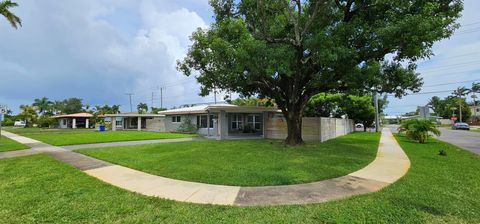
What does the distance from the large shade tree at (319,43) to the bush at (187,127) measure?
12.4m

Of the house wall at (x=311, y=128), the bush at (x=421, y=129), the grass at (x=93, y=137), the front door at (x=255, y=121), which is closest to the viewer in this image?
the bush at (x=421, y=129)

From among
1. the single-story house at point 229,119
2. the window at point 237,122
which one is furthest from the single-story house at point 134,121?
the window at point 237,122

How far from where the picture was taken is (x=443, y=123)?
229ft

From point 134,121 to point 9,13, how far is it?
27815 millimetres

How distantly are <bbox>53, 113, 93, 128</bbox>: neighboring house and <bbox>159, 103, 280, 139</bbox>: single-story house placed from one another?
33.2m

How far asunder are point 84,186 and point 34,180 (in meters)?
1.80

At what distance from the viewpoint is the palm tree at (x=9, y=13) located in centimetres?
1584

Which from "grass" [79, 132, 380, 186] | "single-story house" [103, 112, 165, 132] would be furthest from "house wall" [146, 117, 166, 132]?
"grass" [79, 132, 380, 186]

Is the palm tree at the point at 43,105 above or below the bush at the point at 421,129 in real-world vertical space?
above

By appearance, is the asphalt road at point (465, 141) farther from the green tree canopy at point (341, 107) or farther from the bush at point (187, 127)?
the bush at point (187, 127)

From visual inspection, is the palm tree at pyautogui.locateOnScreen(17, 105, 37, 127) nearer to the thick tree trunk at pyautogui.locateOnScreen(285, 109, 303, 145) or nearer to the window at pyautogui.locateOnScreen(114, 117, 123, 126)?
the window at pyautogui.locateOnScreen(114, 117, 123, 126)

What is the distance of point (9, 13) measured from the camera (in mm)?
16328

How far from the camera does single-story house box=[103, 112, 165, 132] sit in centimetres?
3438

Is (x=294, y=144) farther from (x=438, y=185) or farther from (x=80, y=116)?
(x=80, y=116)
